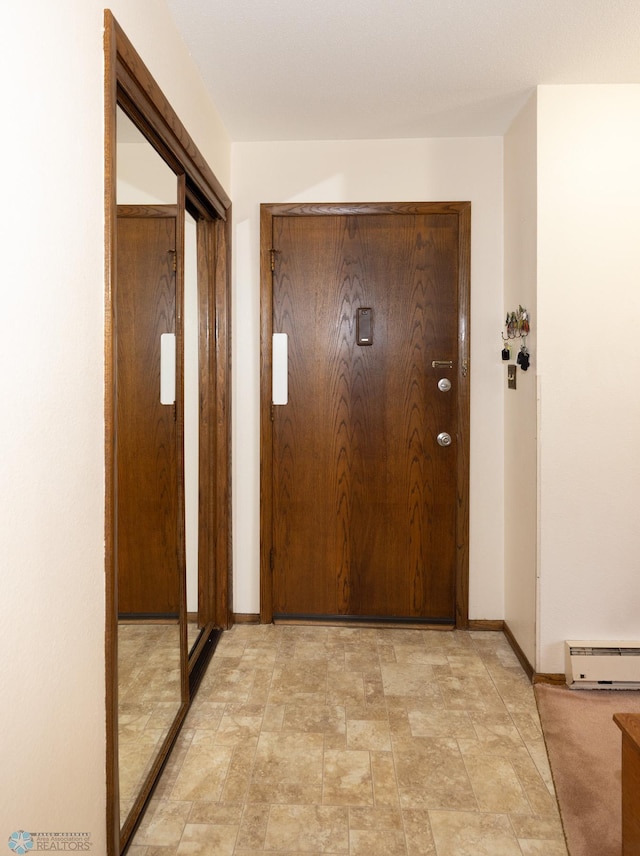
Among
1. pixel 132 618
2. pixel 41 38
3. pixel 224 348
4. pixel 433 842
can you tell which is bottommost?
pixel 433 842

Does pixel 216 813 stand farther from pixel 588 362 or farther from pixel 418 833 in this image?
pixel 588 362

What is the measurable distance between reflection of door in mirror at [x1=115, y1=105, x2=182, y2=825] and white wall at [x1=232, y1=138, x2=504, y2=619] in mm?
1050

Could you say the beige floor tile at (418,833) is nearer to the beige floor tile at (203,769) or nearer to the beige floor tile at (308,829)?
the beige floor tile at (308,829)

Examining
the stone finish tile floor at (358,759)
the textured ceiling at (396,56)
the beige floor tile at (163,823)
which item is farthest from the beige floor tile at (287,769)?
the textured ceiling at (396,56)

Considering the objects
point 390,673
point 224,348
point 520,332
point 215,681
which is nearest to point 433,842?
point 390,673

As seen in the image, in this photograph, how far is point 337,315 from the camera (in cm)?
327

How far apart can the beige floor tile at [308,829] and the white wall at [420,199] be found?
162 cm

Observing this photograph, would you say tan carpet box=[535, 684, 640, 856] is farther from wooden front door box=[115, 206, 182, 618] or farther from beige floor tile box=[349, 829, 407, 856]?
wooden front door box=[115, 206, 182, 618]

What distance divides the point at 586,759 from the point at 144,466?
1.73 meters

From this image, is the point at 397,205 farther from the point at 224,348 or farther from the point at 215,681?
the point at 215,681

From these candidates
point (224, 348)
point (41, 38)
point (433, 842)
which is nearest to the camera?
point (41, 38)

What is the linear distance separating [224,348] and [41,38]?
78.0 inches

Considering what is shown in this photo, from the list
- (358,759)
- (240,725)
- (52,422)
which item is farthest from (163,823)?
(52,422)

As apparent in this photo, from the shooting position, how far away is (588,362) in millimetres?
2676
